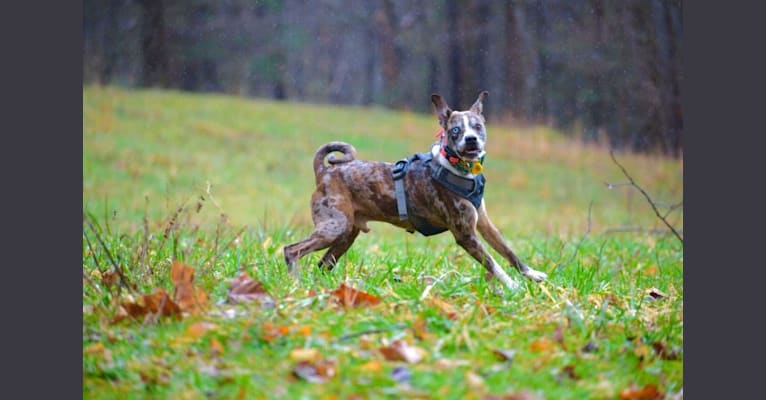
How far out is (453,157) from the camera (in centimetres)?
446

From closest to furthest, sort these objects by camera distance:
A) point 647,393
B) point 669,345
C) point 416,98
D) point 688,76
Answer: point 647,393 → point 669,345 → point 688,76 → point 416,98

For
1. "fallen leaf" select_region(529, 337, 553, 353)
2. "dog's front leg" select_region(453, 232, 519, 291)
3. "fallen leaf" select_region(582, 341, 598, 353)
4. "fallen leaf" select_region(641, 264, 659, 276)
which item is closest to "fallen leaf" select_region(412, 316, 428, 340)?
"fallen leaf" select_region(529, 337, 553, 353)

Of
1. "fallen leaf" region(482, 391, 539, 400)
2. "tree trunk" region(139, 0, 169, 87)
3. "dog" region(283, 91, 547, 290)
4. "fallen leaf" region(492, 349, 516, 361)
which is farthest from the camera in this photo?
"tree trunk" region(139, 0, 169, 87)

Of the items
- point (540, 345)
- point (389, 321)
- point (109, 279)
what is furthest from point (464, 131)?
point (109, 279)

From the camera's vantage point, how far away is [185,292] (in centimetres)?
369

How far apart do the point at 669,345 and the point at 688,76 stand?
4.57 feet

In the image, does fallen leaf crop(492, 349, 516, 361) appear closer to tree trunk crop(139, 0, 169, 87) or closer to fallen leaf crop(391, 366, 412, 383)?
fallen leaf crop(391, 366, 412, 383)

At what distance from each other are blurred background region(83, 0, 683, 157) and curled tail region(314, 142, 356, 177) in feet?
12.6

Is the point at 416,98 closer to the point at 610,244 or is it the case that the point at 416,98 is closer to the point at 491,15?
the point at 491,15

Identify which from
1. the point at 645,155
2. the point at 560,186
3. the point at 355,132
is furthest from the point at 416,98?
the point at 645,155

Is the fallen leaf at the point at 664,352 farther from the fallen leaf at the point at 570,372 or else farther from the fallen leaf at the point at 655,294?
the fallen leaf at the point at 655,294

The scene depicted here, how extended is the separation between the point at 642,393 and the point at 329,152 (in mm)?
2306

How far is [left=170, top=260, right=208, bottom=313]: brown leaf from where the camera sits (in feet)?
12.0

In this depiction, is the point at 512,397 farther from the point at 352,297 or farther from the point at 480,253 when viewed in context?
the point at 480,253
